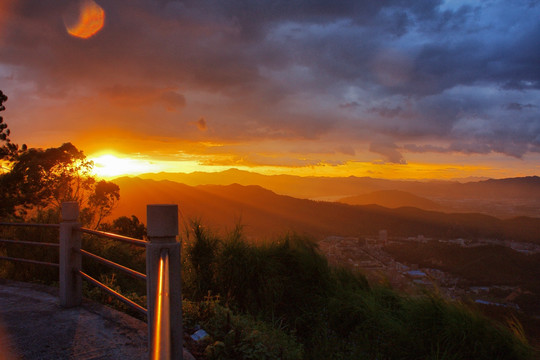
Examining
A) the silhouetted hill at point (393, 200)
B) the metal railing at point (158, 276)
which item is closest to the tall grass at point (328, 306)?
the metal railing at point (158, 276)

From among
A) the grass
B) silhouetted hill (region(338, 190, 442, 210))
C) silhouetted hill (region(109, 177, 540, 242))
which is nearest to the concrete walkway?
the grass

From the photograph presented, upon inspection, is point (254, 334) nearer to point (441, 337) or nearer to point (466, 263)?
point (441, 337)

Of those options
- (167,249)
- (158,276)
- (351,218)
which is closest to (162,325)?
(158,276)

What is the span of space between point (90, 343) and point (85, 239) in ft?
17.2

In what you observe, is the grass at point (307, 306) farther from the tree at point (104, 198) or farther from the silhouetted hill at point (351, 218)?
the silhouetted hill at point (351, 218)

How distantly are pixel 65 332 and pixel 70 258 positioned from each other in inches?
41.9

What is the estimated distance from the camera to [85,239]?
7988mm

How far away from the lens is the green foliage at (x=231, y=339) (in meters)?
3.79

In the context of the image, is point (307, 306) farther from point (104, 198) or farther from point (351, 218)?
point (351, 218)

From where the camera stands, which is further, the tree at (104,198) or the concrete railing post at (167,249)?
the tree at (104,198)

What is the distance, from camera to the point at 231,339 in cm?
391

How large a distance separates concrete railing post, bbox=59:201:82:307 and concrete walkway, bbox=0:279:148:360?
6.5 inches

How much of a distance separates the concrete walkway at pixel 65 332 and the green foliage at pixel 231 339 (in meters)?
0.82

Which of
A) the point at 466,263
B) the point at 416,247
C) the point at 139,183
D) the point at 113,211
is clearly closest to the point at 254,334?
the point at 113,211
